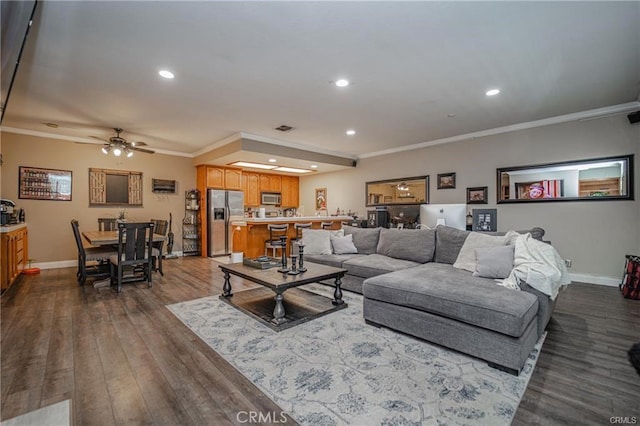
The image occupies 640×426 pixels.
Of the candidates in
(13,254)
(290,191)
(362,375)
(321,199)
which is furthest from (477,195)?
(13,254)

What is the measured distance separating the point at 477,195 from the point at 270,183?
5.73m

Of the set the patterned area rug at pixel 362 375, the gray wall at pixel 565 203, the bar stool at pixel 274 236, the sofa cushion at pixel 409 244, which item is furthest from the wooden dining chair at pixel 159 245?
the gray wall at pixel 565 203

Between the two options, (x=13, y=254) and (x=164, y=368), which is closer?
(x=164, y=368)

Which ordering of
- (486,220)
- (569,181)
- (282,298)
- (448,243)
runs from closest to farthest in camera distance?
1. (282,298)
2. (448,243)
3. (486,220)
4. (569,181)

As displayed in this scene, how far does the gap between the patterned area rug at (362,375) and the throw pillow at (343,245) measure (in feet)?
5.59

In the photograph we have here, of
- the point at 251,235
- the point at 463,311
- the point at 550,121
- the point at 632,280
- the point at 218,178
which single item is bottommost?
the point at 632,280

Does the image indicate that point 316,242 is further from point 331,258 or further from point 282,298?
point 282,298

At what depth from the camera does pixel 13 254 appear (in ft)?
14.5

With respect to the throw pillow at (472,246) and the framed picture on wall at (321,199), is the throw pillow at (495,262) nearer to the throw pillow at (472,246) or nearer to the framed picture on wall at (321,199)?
the throw pillow at (472,246)

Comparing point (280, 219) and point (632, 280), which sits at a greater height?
point (280, 219)

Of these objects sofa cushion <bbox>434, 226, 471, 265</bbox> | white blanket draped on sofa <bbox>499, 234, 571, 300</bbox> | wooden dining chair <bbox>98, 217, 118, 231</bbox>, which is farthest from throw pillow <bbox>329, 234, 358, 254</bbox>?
wooden dining chair <bbox>98, 217, 118, 231</bbox>

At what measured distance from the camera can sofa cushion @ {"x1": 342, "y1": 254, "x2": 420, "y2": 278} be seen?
3.63 metres

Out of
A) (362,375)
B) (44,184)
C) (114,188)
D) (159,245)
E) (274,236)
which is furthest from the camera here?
(114,188)

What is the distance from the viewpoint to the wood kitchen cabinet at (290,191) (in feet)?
30.7
